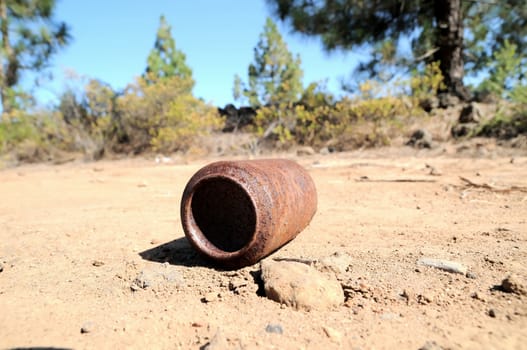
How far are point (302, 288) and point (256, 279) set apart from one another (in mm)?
360

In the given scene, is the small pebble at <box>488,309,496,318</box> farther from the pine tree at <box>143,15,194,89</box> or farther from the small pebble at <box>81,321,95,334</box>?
A: the pine tree at <box>143,15,194,89</box>

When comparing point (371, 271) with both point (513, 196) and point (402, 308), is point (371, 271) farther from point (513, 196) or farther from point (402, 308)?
point (513, 196)

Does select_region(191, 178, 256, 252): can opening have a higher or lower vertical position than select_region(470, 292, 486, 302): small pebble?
higher

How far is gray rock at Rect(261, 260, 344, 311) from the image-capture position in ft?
6.44

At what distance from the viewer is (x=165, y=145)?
11828mm

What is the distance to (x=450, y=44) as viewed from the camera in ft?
32.9

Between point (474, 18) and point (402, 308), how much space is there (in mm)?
11434

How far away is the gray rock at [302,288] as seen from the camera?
1962 mm

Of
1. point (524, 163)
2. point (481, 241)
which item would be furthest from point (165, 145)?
point (481, 241)

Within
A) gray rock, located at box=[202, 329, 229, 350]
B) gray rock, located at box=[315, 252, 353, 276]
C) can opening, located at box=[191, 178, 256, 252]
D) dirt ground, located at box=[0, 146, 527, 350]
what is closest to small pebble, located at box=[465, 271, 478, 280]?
dirt ground, located at box=[0, 146, 527, 350]

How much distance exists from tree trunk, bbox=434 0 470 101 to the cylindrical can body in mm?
9268

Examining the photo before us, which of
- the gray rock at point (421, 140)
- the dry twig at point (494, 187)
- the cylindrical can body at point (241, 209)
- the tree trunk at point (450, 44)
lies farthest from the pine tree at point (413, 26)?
the cylindrical can body at point (241, 209)

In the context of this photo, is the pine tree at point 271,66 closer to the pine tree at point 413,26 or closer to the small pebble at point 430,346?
the pine tree at point 413,26

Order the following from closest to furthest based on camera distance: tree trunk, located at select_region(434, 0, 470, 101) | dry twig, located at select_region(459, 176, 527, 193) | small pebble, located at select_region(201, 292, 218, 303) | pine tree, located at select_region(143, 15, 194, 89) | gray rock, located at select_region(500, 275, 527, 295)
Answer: gray rock, located at select_region(500, 275, 527, 295)
small pebble, located at select_region(201, 292, 218, 303)
dry twig, located at select_region(459, 176, 527, 193)
tree trunk, located at select_region(434, 0, 470, 101)
pine tree, located at select_region(143, 15, 194, 89)
